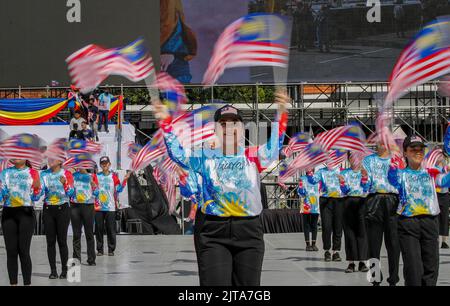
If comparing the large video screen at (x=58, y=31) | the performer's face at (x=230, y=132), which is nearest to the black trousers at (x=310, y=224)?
the large video screen at (x=58, y=31)

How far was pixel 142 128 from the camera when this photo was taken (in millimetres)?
35750

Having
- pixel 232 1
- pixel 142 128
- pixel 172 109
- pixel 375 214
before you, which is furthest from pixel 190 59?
pixel 172 109

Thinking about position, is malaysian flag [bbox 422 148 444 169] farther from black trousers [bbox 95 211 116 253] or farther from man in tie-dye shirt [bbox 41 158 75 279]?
black trousers [bbox 95 211 116 253]

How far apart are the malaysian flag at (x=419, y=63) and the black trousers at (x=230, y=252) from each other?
3672 millimetres

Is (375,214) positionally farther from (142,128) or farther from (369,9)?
(142,128)

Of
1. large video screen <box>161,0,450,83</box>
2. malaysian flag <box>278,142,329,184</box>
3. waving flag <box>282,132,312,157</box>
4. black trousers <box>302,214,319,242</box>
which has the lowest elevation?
black trousers <box>302,214,319,242</box>

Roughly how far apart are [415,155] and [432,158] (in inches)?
47.9

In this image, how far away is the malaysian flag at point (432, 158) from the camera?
1094 cm

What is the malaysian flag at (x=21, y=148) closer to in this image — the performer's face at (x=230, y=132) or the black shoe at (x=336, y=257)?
the performer's face at (x=230, y=132)

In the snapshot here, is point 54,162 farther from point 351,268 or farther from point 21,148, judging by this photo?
point 351,268

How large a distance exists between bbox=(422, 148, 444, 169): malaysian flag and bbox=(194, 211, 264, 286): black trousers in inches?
137

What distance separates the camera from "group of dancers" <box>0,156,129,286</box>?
41.9ft

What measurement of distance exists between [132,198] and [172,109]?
2011cm

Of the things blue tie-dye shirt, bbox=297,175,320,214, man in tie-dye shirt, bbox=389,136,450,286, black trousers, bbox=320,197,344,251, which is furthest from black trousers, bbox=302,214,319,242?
man in tie-dye shirt, bbox=389,136,450,286
